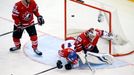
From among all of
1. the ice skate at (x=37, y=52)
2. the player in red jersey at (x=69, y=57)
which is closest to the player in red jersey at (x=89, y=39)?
the player in red jersey at (x=69, y=57)

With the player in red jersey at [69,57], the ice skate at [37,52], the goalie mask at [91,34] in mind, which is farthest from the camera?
the ice skate at [37,52]

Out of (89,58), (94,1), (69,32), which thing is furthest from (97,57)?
(94,1)

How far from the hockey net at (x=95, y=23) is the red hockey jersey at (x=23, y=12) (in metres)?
0.47

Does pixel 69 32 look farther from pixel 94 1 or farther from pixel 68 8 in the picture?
pixel 94 1

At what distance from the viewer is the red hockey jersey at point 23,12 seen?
13.6 feet

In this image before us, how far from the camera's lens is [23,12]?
4156 millimetres

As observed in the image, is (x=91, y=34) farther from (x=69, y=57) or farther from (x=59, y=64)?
(x=59, y=64)

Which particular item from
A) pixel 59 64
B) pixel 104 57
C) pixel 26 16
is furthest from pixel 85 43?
pixel 26 16

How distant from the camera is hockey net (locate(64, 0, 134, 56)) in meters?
4.35

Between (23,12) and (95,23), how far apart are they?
90 cm

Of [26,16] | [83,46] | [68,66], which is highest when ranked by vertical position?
[26,16]

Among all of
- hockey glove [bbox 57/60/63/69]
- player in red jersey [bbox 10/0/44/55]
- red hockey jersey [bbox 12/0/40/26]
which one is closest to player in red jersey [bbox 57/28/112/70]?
hockey glove [bbox 57/60/63/69]

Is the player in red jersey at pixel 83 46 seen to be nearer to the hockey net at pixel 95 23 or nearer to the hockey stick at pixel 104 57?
the hockey stick at pixel 104 57

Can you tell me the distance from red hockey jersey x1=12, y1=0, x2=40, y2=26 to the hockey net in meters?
0.47
